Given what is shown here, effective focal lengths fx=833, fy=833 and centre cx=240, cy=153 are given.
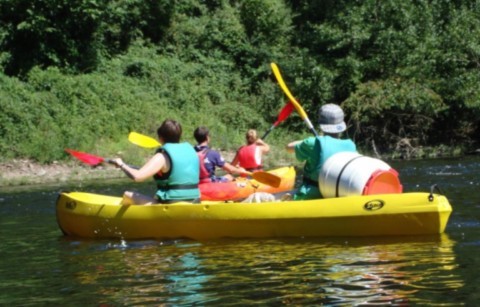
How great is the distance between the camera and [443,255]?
6.13 meters

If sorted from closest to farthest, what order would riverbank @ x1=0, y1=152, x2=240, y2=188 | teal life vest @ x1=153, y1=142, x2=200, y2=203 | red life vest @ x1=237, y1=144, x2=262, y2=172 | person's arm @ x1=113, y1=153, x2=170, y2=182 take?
person's arm @ x1=113, y1=153, x2=170, y2=182
teal life vest @ x1=153, y1=142, x2=200, y2=203
red life vest @ x1=237, y1=144, x2=262, y2=172
riverbank @ x1=0, y1=152, x2=240, y2=188

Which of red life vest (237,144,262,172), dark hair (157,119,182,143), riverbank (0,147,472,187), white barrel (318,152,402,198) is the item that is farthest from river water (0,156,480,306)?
riverbank (0,147,472,187)

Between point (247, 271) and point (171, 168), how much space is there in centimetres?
202

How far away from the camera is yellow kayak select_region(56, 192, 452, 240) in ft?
22.6

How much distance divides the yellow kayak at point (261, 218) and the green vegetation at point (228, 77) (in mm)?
10555

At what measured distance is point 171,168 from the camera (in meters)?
7.62

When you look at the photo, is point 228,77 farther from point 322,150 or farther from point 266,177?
point 322,150

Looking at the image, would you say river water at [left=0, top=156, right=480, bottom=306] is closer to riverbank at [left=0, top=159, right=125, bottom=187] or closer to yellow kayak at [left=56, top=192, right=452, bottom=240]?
yellow kayak at [left=56, top=192, right=452, bottom=240]

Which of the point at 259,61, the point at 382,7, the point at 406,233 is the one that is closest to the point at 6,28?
the point at 259,61

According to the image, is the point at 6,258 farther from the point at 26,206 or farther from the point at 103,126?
the point at 103,126

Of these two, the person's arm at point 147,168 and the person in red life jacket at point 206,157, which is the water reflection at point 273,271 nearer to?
the person's arm at point 147,168

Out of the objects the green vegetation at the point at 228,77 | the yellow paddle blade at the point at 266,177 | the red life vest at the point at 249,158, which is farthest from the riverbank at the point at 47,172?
the yellow paddle blade at the point at 266,177

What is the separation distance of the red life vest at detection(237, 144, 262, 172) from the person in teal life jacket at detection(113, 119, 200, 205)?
10.7 ft

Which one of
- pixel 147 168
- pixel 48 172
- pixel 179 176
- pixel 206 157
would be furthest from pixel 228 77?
pixel 147 168
